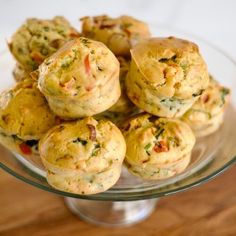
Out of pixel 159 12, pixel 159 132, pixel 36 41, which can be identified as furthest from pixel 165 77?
pixel 159 12

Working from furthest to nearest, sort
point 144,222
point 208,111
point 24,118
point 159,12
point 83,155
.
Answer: point 159,12 → point 144,222 → point 208,111 → point 24,118 → point 83,155

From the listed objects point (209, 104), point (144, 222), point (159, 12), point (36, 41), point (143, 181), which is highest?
point (36, 41)

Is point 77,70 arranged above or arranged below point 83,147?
above

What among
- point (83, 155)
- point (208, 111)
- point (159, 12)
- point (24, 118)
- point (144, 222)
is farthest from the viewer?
point (159, 12)

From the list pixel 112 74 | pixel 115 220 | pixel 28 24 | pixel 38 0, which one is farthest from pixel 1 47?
pixel 112 74

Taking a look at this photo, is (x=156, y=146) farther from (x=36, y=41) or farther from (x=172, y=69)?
(x=36, y=41)

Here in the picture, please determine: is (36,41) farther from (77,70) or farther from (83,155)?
(83,155)

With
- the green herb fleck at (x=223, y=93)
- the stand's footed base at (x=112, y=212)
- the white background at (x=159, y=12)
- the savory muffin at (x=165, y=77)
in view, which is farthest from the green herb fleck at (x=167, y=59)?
the white background at (x=159, y=12)

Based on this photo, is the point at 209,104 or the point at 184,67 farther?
the point at 209,104
